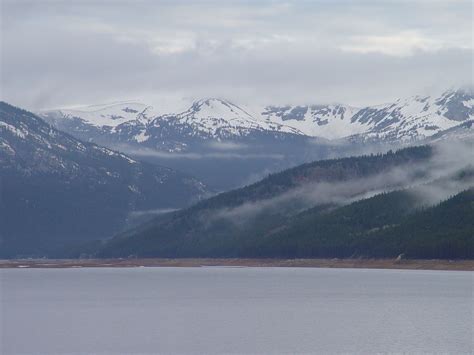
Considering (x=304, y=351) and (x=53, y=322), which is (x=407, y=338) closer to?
(x=304, y=351)

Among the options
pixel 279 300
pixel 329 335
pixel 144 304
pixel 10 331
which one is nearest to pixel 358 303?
pixel 279 300

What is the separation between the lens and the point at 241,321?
137500mm

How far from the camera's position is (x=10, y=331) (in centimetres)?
12688

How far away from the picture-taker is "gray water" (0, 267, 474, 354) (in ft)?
371

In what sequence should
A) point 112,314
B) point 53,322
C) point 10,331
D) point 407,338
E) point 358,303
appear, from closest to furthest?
point 407,338 → point 10,331 → point 53,322 → point 112,314 → point 358,303

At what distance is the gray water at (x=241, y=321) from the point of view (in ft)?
371

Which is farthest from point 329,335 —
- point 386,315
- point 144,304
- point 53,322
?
point 144,304

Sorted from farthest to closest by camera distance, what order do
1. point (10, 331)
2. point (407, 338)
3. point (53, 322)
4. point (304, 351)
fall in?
point (53, 322), point (10, 331), point (407, 338), point (304, 351)

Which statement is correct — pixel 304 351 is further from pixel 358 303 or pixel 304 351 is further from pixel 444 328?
pixel 358 303

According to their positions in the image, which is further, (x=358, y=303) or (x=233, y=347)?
(x=358, y=303)

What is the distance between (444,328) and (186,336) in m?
25.7

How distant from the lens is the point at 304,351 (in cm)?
10906

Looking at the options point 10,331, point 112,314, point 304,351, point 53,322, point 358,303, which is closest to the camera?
point 304,351

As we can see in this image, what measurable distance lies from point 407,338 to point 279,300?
52.6 m
